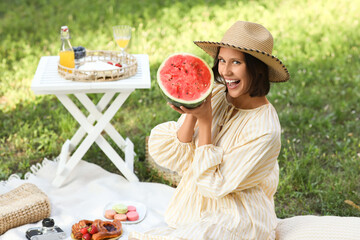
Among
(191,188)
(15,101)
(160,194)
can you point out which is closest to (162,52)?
(15,101)

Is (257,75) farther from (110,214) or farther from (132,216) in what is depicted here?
(110,214)

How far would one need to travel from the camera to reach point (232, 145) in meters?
2.77

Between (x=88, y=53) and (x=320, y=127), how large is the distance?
2409 millimetres

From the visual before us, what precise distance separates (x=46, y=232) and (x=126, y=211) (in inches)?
25.2

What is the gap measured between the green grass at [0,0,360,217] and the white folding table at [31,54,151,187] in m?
0.24

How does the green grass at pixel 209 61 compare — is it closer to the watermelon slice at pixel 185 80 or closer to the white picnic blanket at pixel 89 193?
the white picnic blanket at pixel 89 193

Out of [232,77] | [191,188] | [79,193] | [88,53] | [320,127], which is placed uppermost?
[232,77]

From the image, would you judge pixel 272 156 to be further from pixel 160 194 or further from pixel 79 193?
pixel 79 193

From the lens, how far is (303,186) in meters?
4.08

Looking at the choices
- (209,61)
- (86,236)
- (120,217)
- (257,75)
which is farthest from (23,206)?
(209,61)

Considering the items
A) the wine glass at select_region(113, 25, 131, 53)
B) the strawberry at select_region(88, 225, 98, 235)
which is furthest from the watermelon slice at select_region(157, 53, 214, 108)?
the wine glass at select_region(113, 25, 131, 53)

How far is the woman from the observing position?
104 inches

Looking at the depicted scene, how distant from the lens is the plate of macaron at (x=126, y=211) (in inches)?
143

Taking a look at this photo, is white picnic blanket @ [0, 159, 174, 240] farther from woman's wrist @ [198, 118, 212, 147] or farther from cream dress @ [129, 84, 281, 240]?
woman's wrist @ [198, 118, 212, 147]
